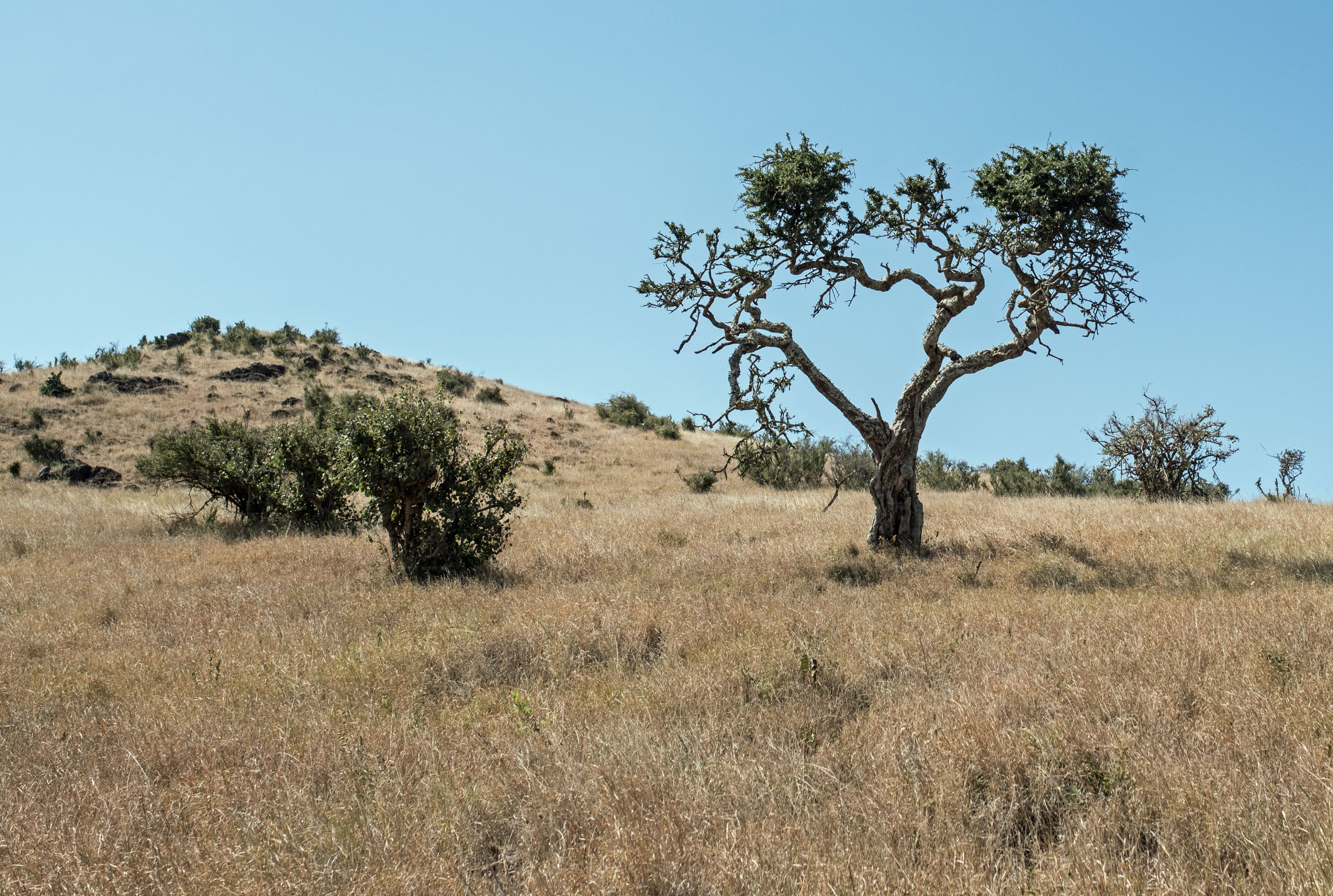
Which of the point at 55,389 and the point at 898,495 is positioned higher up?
the point at 55,389

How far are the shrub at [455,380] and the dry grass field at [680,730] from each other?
1650 inches

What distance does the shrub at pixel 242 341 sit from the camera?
174ft

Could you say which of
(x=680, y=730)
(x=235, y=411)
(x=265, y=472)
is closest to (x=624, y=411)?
(x=235, y=411)

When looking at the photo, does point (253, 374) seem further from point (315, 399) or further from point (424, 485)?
point (424, 485)

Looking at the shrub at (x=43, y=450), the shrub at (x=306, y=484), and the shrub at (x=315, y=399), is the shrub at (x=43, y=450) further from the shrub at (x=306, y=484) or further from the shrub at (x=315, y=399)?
the shrub at (x=306, y=484)

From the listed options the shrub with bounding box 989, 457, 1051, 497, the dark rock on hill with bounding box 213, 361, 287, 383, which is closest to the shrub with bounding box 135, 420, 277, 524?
the shrub with bounding box 989, 457, 1051, 497

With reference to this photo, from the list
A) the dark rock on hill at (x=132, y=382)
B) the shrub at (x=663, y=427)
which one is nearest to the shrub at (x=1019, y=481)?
the shrub at (x=663, y=427)

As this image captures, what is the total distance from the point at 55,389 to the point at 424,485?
40.9 metres

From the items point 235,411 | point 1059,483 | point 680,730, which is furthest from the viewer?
point 235,411

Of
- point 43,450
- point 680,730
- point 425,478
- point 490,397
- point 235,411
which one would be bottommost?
point 680,730

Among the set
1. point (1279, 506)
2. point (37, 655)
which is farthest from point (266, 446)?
point (1279, 506)

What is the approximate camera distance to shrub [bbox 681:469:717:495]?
30.9m

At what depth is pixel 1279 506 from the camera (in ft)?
54.7

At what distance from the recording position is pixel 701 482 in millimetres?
31250
